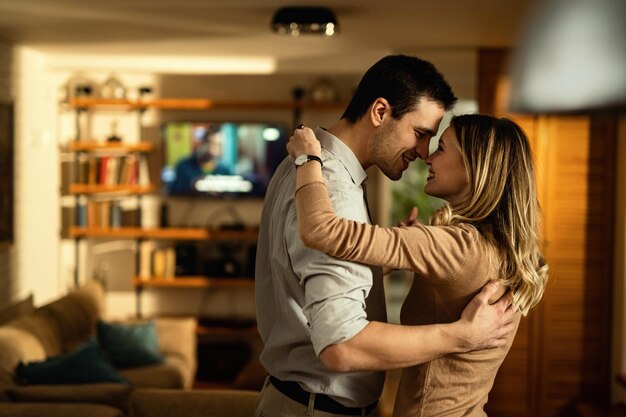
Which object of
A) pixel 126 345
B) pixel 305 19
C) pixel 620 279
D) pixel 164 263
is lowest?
pixel 126 345

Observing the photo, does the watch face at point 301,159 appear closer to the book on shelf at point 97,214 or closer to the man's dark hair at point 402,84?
the man's dark hair at point 402,84

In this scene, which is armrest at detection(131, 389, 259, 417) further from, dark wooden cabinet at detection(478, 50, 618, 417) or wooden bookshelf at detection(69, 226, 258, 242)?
wooden bookshelf at detection(69, 226, 258, 242)

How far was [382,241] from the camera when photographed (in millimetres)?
1423

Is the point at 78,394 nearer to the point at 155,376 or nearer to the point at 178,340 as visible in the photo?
the point at 155,376

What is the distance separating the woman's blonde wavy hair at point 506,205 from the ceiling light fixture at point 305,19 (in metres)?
2.86

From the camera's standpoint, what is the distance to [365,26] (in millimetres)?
5047

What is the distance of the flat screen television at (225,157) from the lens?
7.07 m

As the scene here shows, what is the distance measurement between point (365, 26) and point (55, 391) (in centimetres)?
273

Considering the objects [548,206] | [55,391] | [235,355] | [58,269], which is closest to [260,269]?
[55,391]

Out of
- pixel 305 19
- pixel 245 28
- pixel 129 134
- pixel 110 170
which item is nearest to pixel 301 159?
pixel 305 19

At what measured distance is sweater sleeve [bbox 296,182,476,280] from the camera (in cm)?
140

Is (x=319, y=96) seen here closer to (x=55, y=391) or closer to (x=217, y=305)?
(x=217, y=305)

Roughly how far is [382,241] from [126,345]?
14.6 ft

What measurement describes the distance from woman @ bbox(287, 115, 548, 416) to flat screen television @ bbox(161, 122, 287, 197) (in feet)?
17.7
